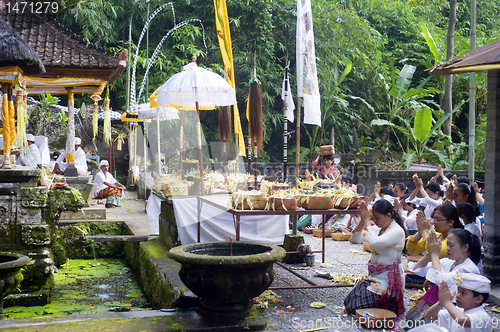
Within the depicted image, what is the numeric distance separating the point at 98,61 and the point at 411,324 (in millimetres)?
7717

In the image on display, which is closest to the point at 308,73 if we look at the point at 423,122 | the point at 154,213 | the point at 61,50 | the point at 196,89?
the point at 196,89

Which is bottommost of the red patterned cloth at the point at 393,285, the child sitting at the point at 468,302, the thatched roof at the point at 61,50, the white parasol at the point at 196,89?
the red patterned cloth at the point at 393,285

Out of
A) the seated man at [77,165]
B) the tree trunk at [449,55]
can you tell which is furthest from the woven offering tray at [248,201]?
the tree trunk at [449,55]

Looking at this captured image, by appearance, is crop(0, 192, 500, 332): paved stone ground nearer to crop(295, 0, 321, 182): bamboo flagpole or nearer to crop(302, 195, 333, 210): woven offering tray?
crop(302, 195, 333, 210): woven offering tray

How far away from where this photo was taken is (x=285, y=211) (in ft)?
17.5

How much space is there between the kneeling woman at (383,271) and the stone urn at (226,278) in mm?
931

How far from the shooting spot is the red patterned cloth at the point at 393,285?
4.43 m

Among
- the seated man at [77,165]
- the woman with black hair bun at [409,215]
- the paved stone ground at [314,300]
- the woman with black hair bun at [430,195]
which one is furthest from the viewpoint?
the seated man at [77,165]

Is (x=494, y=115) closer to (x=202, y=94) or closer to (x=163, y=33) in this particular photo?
(x=202, y=94)

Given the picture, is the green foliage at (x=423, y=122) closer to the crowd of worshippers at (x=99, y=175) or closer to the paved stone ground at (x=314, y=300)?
the paved stone ground at (x=314, y=300)

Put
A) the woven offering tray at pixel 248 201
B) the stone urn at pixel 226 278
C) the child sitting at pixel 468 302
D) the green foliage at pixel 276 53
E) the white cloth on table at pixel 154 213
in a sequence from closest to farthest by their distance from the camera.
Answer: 1. the child sitting at pixel 468 302
2. the stone urn at pixel 226 278
3. the woven offering tray at pixel 248 201
4. the white cloth on table at pixel 154 213
5. the green foliage at pixel 276 53

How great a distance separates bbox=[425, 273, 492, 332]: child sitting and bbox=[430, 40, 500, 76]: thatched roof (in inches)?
105

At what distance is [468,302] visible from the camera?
122 inches

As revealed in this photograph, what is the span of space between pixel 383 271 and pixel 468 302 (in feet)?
4.63
